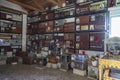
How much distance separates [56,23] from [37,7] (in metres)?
1.37

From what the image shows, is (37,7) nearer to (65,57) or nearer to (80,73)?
(65,57)

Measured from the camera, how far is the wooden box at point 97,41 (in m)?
3.86

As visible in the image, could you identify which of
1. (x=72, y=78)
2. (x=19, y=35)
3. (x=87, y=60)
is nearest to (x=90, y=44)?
(x=87, y=60)

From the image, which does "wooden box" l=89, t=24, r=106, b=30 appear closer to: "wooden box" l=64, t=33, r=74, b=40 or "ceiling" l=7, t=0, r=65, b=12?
"wooden box" l=64, t=33, r=74, b=40

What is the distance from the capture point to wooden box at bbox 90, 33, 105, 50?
12.7 feet

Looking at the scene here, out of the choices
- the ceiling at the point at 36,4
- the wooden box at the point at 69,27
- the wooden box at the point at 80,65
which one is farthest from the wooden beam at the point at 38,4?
the wooden box at the point at 80,65

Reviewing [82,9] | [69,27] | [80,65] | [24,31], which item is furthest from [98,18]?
[24,31]

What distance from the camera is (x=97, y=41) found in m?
3.98

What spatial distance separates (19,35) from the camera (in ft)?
20.4

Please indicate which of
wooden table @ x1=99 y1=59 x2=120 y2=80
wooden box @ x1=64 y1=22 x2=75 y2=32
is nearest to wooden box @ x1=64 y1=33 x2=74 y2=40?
wooden box @ x1=64 y1=22 x2=75 y2=32

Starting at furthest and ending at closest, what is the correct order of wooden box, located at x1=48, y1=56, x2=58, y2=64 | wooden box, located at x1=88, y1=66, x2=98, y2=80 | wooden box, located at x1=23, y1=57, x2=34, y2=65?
wooden box, located at x1=23, y1=57, x2=34, y2=65 < wooden box, located at x1=48, y1=56, x2=58, y2=64 < wooden box, located at x1=88, y1=66, x2=98, y2=80

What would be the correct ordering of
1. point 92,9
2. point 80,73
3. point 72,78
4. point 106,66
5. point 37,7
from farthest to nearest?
point 37,7, point 92,9, point 80,73, point 72,78, point 106,66

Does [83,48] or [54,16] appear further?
[54,16]

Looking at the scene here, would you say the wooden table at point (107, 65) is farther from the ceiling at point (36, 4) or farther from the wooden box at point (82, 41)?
the ceiling at point (36, 4)
